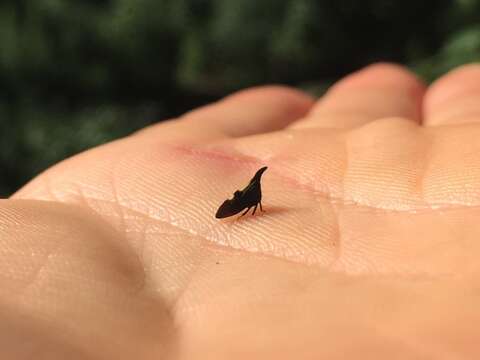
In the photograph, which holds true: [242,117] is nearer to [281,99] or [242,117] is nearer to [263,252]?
[281,99]

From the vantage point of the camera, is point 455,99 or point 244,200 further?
point 455,99

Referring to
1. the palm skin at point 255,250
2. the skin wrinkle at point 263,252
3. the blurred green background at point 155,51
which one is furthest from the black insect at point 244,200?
the blurred green background at point 155,51

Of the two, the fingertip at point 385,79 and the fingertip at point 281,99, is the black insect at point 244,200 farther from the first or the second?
the fingertip at point 385,79

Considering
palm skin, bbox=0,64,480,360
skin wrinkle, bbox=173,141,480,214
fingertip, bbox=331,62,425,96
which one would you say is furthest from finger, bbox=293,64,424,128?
skin wrinkle, bbox=173,141,480,214

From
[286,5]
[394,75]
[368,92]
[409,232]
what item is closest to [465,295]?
[409,232]

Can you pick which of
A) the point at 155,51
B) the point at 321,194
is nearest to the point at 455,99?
the point at 321,194

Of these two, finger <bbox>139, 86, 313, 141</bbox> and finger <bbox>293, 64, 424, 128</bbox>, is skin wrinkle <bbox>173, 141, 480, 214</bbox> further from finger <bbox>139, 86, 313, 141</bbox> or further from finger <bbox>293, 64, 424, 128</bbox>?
finger <bbox>293, 64, 424, 128</bbox>
